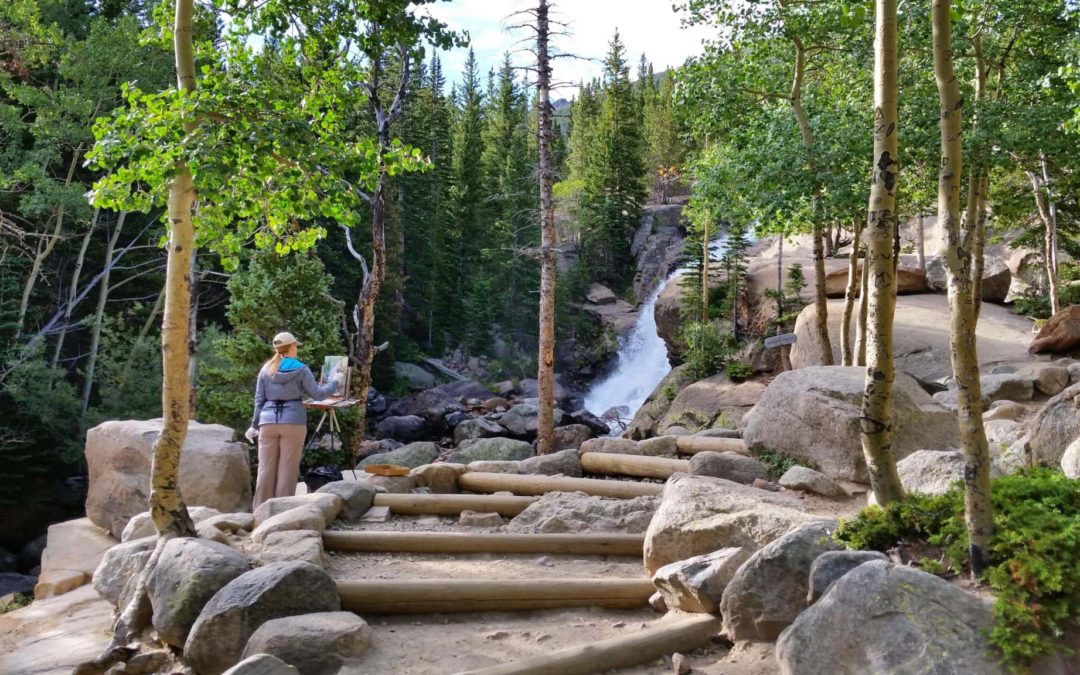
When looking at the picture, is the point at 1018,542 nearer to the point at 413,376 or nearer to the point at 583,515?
the point at 583,515

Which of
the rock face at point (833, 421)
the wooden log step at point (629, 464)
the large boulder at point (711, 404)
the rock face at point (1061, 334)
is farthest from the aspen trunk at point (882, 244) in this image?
the rock face at point (1061, 334)

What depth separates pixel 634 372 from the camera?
115 feet

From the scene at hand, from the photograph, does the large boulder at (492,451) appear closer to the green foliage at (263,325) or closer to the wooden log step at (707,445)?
the green foliage at (263,325)

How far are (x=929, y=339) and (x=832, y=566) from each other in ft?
58.4

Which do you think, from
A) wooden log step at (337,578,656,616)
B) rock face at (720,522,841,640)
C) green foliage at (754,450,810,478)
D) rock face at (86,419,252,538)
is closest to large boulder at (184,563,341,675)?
wooden log step at (337,578,656,616)

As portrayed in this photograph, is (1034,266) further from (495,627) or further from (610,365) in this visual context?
(495,627)

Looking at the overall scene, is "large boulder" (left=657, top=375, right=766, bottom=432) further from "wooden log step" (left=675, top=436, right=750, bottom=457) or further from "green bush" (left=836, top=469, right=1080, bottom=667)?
→ "green bush" (left=836, top=469, right=1080, bottom=667)

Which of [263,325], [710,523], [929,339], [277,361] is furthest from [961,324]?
[929,339]

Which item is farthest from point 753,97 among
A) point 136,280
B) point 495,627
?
point 136,280

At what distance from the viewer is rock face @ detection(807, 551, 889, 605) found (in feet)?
14.0

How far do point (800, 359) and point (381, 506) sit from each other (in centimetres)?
1500

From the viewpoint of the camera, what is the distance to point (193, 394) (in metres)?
17.2

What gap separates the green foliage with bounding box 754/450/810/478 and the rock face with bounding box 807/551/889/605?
4736 millimetres

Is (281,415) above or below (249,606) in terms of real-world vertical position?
above
